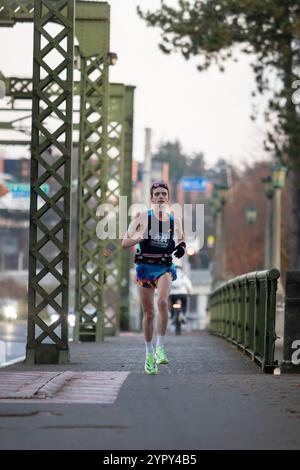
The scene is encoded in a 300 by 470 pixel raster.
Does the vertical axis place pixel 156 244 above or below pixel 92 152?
below

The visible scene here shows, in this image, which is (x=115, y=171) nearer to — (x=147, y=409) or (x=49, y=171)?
(x=49, y=171)

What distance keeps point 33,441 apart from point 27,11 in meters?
13.4

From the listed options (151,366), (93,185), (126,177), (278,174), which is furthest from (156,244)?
(126,177)

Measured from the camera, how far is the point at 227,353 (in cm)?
1834

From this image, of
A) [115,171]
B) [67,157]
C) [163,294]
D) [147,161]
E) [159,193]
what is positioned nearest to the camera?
[159,193]

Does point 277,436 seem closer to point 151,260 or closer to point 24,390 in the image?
point 24,390

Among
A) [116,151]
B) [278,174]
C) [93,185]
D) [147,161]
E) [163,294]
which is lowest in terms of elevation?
[163,294]

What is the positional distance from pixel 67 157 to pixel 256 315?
261 centimetres

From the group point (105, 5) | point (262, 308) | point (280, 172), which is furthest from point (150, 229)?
point (280, 172)

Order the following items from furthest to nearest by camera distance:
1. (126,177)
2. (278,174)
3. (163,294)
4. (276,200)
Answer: (126,177) → (276,200) → (278,174) → (163,294)

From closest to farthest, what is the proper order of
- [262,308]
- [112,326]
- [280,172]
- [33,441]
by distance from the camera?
[33,441], [262,308], [112,326], [280,172]

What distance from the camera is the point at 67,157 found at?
15.1 m

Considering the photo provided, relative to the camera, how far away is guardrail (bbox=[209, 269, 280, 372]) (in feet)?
45.6

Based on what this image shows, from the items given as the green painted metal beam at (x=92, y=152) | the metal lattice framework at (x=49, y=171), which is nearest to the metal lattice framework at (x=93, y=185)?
the green painted metal beam at (x=92, y=152)
